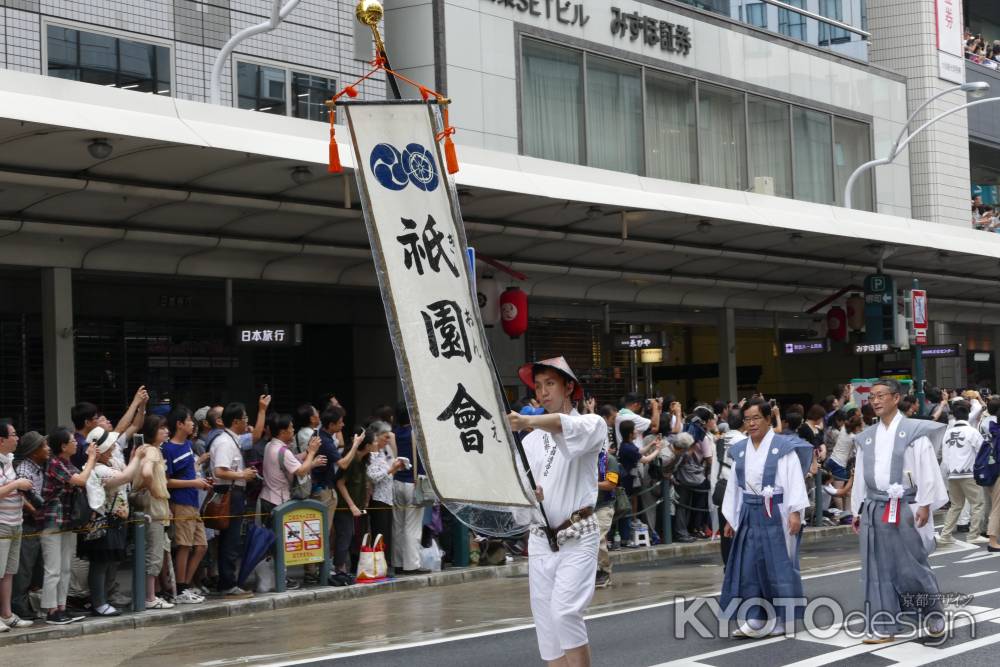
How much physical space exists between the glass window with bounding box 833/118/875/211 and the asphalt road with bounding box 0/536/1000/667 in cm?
1717

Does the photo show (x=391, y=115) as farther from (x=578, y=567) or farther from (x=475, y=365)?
(x=578, y=567)

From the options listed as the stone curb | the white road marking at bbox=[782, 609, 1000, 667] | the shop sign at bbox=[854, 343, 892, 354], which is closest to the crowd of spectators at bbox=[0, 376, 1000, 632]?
the stone curb

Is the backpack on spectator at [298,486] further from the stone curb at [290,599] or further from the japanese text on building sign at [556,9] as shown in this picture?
the japanese text on building sign at [556,9]

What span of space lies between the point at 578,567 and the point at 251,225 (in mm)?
10877

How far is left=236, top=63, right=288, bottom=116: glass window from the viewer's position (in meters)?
19.8

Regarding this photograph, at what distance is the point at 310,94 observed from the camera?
20547 mm

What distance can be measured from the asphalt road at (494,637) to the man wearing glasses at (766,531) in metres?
0.23

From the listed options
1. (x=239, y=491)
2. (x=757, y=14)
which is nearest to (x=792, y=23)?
(x=757, y=14)

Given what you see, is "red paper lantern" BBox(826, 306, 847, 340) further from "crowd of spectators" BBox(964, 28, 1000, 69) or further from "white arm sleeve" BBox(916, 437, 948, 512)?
"white arm sleeve" BBox(916, 437, 948, 512)

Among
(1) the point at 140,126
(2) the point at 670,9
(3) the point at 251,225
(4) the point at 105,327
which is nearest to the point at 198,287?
(4) the point at 105,327

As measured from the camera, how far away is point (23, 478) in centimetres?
1213

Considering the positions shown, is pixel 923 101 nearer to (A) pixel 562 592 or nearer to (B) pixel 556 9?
(B) pixel 556 9

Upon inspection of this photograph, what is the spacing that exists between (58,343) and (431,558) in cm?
524

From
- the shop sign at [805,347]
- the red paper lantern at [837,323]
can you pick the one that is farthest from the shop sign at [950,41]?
the shop sign at [805,347]
